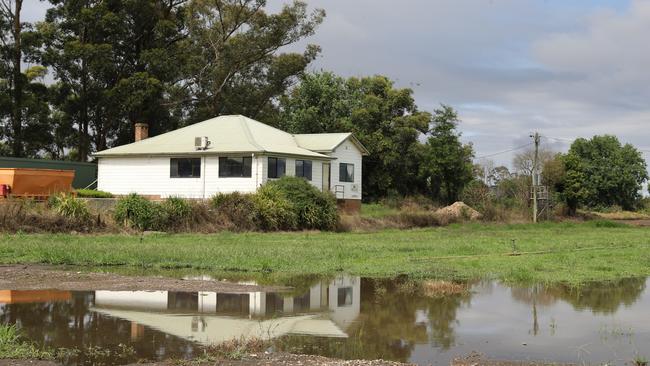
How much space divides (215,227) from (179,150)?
11.4 m

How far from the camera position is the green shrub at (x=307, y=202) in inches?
1502

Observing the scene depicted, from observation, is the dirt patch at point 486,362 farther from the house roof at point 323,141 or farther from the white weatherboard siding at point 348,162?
the white weatherboard siding at point 348,162

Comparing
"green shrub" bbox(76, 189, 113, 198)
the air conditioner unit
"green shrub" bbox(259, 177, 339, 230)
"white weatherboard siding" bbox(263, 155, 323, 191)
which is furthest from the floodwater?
the air conditioner unit

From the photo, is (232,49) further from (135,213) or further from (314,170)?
(135,213)

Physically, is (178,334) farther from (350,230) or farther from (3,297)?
(350,230)

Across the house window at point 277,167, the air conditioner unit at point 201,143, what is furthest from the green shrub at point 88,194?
the house window at point 277,167

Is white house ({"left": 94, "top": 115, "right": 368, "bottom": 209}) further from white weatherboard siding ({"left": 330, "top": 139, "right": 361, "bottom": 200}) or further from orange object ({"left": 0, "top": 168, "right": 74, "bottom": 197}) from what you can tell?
orange object ({"left": 0, "top": 168, "right": 74, "bottom": 197})

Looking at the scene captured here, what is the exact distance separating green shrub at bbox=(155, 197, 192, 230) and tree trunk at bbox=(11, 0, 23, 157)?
2428 centimetres

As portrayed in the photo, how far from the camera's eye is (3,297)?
567 inches

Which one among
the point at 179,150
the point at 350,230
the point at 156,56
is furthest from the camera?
the point at 156,56

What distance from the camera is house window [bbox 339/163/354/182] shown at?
160 feet

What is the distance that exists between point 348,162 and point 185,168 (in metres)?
11.9

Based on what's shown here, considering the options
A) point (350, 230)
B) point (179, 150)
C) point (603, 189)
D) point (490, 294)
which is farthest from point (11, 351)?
point (603, 189)

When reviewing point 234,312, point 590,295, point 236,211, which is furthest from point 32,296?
point 236,211
